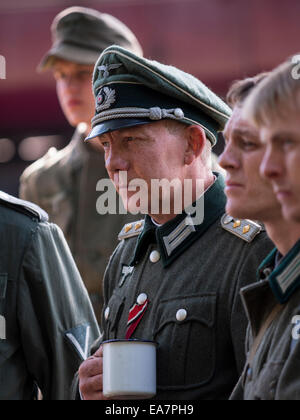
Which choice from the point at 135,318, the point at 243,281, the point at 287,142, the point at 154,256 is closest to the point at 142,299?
the point at 135,318

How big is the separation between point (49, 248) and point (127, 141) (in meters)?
0.60

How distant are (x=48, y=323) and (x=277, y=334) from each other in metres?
1.31

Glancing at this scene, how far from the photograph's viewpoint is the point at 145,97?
3.56 meters

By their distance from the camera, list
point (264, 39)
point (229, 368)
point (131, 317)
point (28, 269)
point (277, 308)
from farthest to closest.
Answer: point (264, 39), point (28, 269), point (131, 317), point (229, 368), point (277, 308)

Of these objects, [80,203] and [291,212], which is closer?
[291,212]

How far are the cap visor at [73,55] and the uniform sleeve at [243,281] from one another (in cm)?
283

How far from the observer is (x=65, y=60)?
19.5 feet

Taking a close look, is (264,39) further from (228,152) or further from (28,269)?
(228,152)

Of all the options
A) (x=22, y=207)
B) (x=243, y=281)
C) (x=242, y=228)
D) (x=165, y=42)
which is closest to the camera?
(x=243, y=281)

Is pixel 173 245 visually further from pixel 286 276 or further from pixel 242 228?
pixel 286 276

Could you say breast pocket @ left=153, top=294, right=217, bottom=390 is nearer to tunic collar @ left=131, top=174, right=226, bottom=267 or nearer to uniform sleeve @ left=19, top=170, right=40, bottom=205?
tunic collar @ left=131, top=174, right=226, bottom=267

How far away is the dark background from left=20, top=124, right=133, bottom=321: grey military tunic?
316 cm

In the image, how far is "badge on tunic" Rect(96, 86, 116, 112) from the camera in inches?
140

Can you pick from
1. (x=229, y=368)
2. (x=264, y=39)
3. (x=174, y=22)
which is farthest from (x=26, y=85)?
(x=229, y=368)
